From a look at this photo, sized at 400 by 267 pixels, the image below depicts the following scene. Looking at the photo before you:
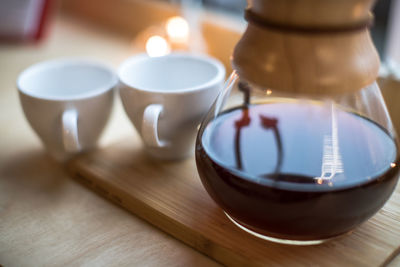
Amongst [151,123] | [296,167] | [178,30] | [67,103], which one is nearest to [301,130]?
[296,167]

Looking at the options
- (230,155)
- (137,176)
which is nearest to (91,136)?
(137,176)

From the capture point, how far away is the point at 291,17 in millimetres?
347

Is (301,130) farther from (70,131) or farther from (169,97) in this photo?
(70,131)

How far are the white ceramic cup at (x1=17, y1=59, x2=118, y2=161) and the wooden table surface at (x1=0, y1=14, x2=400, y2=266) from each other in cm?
5

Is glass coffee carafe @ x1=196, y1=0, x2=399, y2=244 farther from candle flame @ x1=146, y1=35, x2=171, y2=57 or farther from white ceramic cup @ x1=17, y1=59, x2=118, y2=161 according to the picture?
candle flame @ x1=146, y1=35, x2=171, y2=57

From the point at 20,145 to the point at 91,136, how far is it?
0.44 feet

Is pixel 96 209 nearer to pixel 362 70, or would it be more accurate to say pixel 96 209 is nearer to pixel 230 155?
pixel 230 155

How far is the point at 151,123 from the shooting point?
49 centimetres

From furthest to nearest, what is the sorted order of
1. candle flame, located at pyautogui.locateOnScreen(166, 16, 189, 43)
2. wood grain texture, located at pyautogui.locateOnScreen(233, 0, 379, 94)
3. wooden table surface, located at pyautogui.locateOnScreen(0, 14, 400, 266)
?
1. candle flame, located at pyautogui.locateOnScreen(166, 16, 189, 43)
2. wooden table surface, located at pyautogui.locateOnScreen(0, 14, 400, 266)
3. wood grain texture, located at pyautogui.locateOnScreen(233, 0, 379, 94)

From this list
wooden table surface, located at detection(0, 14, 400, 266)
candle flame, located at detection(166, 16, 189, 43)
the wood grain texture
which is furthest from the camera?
candle flame, located at detection(166, 16, 189, 43)

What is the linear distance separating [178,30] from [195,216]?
549mm

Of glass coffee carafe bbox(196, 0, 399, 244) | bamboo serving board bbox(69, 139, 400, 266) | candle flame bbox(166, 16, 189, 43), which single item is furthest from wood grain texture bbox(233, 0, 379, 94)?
candle flame bbox(166, 16, 189, 43)

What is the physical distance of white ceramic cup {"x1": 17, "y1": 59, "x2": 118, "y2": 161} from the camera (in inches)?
20.7

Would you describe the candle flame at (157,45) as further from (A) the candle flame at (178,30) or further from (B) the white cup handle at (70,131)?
(B) the white cup handle at (70,131)
